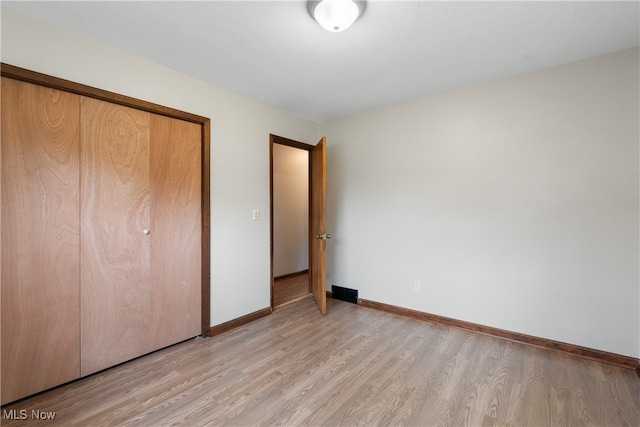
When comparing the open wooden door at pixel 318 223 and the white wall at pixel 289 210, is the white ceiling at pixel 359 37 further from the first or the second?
the white wall at pixel 289 210

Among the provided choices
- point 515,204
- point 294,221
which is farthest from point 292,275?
point 515,204

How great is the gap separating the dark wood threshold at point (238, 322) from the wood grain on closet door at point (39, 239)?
101cm

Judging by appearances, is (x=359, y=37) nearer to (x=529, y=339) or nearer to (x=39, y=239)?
(x=39, y=239)

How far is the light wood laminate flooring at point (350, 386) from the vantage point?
1.59 metres

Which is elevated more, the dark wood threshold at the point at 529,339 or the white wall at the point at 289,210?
the white wall at the point at 289,210

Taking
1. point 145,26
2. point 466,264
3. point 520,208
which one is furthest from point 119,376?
point 520,208

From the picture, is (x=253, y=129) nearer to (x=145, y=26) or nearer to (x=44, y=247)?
(x=145, y=26)

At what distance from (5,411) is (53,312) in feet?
1.85

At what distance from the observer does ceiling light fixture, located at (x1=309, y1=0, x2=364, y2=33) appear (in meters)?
1.55

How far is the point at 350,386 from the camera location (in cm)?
186

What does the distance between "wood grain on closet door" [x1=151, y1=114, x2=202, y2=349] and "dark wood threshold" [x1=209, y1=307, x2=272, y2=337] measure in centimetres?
15

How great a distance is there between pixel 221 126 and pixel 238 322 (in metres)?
2.03

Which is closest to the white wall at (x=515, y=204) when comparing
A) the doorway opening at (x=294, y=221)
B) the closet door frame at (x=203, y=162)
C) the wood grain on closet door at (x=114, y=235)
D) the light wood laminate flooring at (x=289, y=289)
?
the doorway opening at (x=294, y=221)

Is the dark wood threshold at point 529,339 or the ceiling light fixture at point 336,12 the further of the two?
the dark wood threshold at point 529,339
